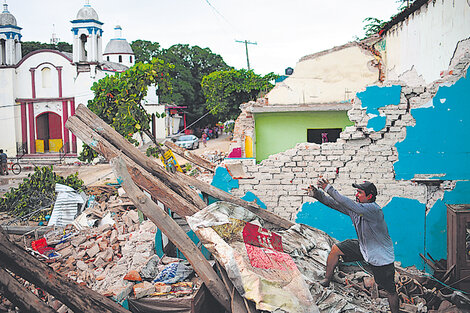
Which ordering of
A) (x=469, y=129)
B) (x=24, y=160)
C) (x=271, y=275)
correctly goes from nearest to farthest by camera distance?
(x=271, y=275) → (x=469, y=129) → (x=24, y=160)

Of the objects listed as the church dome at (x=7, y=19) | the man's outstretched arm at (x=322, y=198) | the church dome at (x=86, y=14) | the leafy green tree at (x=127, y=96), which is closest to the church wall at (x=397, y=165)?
the man's outstretched arm at (x=322, y=198)

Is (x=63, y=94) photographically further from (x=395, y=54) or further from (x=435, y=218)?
(x=435, y=218)

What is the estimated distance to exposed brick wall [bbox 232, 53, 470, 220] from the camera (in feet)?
21.0

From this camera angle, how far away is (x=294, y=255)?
4941 millimetres

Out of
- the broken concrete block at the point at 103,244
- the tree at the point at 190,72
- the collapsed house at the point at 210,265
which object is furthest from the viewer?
the tree at the point at 190,72

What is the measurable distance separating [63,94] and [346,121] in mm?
22808

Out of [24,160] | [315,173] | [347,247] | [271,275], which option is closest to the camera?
[271,275]

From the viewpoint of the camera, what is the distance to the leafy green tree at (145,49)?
144 ft

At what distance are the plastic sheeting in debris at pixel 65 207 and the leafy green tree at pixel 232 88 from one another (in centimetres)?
1443

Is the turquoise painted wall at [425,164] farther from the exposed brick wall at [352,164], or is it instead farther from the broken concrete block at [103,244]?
the broken concrete block at [103,244]

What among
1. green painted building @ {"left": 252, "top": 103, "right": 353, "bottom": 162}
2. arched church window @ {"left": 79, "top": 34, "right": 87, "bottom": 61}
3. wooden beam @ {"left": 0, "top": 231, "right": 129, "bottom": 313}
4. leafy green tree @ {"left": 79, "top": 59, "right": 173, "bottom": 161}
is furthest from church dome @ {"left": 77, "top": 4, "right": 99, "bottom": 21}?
wooden beam @ {"left": 0, "top": 231, "right": 129, "bottom": 313}

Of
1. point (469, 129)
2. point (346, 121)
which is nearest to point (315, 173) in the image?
point (469, 129)

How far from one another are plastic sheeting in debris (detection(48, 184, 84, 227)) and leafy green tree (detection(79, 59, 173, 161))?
140 cm

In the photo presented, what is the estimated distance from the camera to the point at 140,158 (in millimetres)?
5867
